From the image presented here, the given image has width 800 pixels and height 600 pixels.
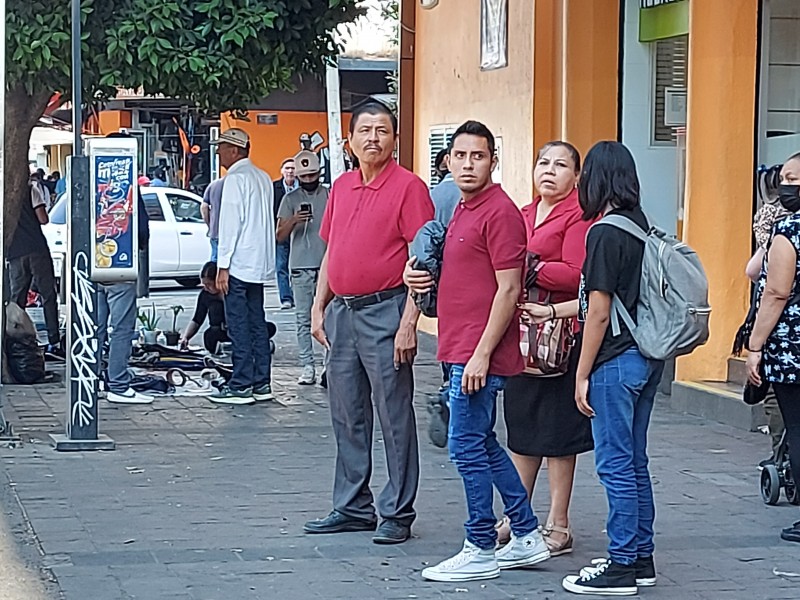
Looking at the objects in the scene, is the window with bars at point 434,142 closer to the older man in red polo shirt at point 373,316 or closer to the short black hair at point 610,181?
the older man in red polo shirt at point 373,316

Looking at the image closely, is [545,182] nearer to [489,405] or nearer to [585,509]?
[489,405]

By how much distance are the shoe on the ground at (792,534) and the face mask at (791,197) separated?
1.56 metres

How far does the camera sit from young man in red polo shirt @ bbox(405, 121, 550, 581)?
616 cm

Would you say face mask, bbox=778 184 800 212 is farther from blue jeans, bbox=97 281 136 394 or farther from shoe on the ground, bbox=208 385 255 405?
blue jeans, bbox=97 281 136 394

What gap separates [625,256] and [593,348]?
402mm

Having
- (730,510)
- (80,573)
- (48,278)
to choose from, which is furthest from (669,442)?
(48,278)

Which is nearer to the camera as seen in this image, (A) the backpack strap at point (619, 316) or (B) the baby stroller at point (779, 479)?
(A) the backpack strap at point (619, 316)

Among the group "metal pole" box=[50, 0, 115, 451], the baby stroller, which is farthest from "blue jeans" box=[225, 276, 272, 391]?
the baby stroller

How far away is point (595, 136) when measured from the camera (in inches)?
521

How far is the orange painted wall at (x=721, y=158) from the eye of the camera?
10969 millimetres

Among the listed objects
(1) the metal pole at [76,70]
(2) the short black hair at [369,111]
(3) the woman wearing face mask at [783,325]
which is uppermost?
(1) the metal pole at [76,70]

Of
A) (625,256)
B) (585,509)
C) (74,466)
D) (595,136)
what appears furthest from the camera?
(595,136)

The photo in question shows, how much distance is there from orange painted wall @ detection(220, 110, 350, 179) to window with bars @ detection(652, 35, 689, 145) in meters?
23.0

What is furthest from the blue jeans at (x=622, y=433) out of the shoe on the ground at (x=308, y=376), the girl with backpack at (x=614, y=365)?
the shoe on the ground at (x=308, y=376)
